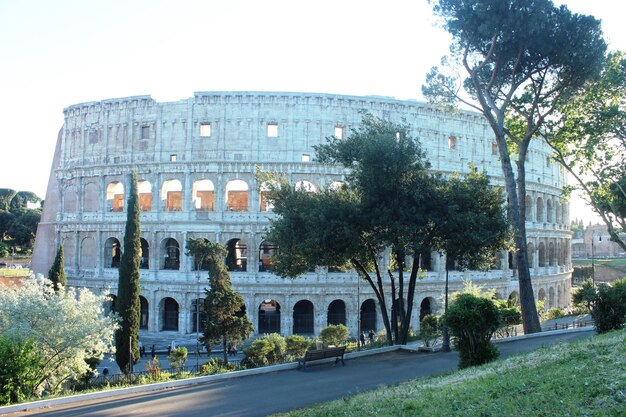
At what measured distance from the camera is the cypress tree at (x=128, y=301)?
68.2 feet

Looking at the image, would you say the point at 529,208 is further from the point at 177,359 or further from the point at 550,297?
the point at 177,359

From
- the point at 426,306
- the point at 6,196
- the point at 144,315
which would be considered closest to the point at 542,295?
the point at 426,306

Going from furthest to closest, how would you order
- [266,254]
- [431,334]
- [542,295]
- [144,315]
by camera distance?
[542,295] → [266,254] → [144,315] → [431,334]

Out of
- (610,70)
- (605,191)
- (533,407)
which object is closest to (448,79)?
(610,70)

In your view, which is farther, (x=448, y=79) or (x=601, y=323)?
(x=448, y=79)

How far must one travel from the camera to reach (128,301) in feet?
69.5

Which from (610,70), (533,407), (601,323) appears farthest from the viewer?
(610,70)

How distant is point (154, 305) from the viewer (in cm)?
3066

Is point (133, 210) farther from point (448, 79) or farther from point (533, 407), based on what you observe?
point (533, 407)

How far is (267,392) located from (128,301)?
41.1ft

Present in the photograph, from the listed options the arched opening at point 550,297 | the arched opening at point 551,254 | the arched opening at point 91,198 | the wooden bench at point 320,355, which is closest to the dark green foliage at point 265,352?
the wooden bench at point 320,355

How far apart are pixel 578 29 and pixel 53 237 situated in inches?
1395

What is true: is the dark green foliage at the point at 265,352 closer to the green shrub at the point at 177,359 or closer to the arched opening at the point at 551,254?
the green shrub at the point at 177,359

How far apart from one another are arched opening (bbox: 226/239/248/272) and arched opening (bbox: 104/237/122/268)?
731 centimetres
